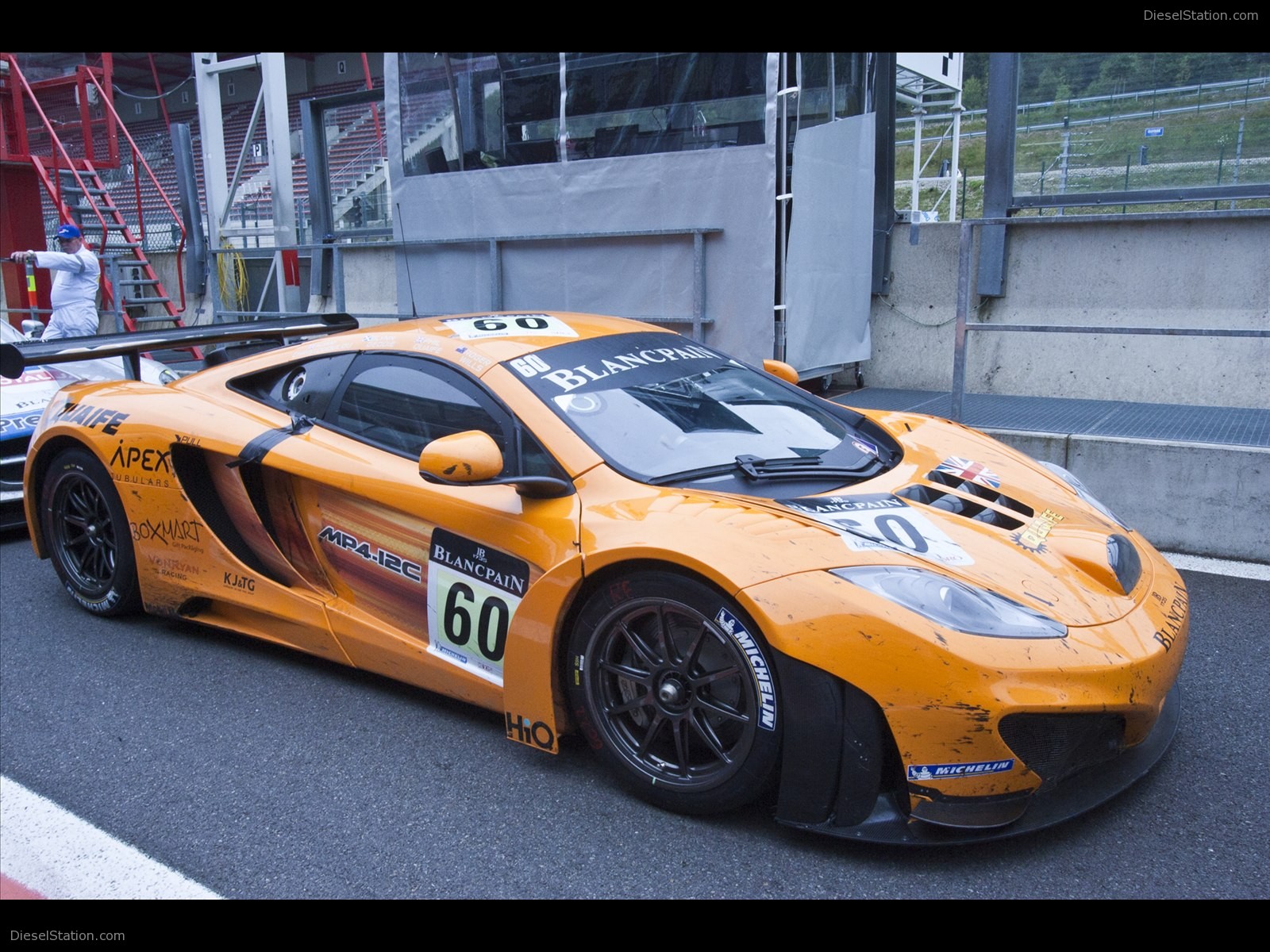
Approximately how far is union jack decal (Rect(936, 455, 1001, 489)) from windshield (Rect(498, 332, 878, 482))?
23cm

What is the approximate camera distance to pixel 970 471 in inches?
132

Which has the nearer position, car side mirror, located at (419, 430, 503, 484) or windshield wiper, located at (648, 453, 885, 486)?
car side mirror, located at (419, 430, 503, 484)

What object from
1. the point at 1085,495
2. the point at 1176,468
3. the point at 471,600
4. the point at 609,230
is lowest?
the point at 1176,468

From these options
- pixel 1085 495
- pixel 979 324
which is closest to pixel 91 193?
pixel 979 324

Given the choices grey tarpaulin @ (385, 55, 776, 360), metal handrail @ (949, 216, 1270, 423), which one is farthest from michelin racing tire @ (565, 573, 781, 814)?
grey tarpaulin @ (385, 55, 776, 360)

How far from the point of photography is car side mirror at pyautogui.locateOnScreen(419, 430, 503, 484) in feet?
9.29

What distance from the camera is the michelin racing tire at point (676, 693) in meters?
2.52

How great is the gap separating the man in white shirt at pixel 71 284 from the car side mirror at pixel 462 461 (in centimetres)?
843

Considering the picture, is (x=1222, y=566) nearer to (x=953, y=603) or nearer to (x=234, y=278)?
(x=953, y=603)

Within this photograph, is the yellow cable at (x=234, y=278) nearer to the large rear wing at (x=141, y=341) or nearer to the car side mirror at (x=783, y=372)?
the large rear wing at (x=141, y=341)

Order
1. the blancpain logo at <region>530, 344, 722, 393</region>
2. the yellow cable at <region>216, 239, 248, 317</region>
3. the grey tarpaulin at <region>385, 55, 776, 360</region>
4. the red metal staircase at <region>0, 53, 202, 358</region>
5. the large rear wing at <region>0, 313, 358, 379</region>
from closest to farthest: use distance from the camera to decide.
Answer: the blancpain logo at <region>530, 344, 722, 393</region>, the large rear wing at <region>0, 313, 358, 379</region>, the grey tarpaulin at <region>385, 55, 776, 360</region>, the yellow cable at <region>216, 239, 248, 317</region>, the red metal staircase at <region>0, 53, 202, 358</region>

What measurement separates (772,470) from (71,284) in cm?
908

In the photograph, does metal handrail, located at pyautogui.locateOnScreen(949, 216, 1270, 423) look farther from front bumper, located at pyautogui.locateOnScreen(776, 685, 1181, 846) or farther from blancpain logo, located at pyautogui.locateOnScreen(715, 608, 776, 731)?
blancpain logo, located at pyautogui.locateOnScreen(715, 608, 776, 731)

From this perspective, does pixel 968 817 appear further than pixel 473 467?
No
